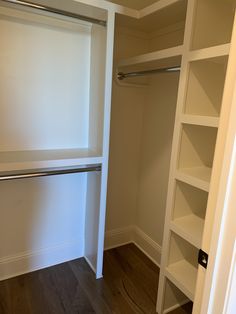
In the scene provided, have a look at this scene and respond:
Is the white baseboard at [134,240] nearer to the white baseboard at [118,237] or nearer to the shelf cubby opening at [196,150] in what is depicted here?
the white baseboard at [118,237]

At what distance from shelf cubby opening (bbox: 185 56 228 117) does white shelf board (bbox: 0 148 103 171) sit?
76 centimetres

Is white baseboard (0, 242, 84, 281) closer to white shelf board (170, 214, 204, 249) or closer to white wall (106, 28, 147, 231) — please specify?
white wall (106, 28, 147, 231)

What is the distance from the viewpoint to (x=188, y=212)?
5.54ft

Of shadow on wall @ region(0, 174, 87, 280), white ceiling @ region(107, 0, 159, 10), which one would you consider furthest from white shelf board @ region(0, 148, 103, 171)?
white ceiling @ region(107, 0, 159, 10)

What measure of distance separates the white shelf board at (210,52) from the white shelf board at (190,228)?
99cm

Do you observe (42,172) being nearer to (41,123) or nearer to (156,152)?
(41,123)

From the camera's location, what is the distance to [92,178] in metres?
2.08

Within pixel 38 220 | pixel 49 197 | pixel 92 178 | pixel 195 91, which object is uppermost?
pixel 195 91

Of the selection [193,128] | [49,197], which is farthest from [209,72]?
[49,197]

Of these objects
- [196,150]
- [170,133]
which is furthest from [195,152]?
[170,133]

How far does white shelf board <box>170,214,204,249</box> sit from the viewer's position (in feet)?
4.82

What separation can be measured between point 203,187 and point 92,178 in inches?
38.6

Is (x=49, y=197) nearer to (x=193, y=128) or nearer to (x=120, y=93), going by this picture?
(x=120, y=93)

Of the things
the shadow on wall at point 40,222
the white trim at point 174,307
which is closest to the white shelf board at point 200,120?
the shadow on wall at point 40,222
